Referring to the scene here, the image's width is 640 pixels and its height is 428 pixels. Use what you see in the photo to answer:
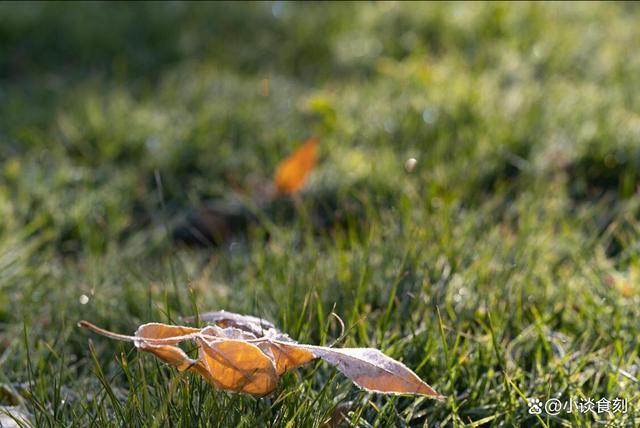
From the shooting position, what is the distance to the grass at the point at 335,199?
1.54 metres

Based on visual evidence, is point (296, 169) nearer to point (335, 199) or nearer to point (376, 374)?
point (335, 199)

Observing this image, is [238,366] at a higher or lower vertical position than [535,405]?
higher

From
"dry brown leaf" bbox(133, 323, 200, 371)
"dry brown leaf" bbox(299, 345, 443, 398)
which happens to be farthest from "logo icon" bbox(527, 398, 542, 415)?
"dry brown leaf" bbox(133, 323, 200, 371)

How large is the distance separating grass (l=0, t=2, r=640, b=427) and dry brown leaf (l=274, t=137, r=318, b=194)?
0.05m

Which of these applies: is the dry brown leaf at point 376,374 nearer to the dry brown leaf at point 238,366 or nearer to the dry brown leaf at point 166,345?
the dry brown leaf at point 238,366

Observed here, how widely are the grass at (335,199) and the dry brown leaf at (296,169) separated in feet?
0.16

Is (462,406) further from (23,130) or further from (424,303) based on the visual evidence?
(23,130)

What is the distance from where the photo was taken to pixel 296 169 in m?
2.81

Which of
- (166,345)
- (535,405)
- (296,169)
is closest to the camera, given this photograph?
(166,345)

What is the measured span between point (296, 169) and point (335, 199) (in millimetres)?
202

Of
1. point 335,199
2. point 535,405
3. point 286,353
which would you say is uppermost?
point 286,353

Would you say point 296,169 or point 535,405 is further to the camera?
point 296,169

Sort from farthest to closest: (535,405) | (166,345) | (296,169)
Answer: (296,169) < (535,405) < (166,345)

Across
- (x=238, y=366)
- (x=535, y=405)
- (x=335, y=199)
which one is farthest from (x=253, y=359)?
(x=335, y=199)
